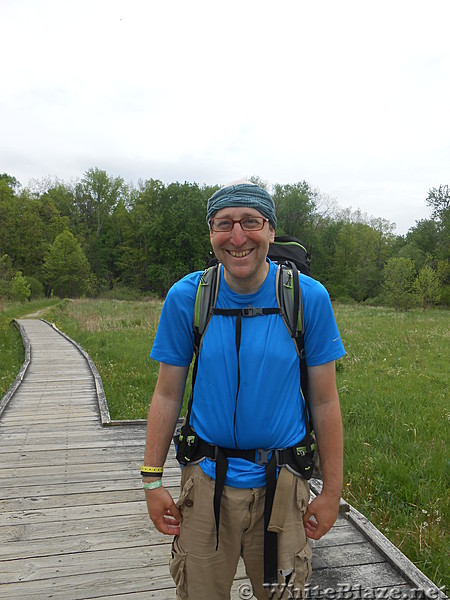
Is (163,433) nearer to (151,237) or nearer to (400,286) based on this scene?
(400,286)

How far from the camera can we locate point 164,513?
211 centimetres

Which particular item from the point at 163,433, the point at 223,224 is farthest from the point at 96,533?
the point at 223,224

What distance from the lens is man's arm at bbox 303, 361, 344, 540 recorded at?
79.9 inches

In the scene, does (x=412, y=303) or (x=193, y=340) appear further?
(x=412, y=303)

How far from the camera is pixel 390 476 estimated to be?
4.94m

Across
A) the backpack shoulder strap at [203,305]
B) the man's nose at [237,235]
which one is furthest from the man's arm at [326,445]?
the man's nose at [237,235]

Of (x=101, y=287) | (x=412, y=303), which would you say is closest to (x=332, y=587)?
(x=412, y=303)

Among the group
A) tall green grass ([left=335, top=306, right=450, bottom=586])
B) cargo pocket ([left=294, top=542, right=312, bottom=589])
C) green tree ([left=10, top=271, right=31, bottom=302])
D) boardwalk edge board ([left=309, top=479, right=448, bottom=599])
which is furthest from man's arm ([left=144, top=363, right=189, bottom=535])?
green tree ([left=10, top=271, right=31, bottom=302])

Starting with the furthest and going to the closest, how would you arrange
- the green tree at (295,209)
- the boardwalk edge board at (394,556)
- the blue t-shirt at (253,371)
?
the green tree at (295,209) < the boardwalk edge board at (394,556) < the blue t-shirt at (253,371)

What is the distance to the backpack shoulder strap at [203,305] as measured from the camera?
201 cm

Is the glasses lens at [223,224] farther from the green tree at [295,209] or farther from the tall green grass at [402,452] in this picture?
the green tree at [295,209]

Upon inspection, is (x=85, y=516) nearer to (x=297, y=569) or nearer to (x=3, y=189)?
(x=297, y=569)

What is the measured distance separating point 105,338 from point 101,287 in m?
51.2

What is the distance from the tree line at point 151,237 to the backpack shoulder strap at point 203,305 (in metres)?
55.7
